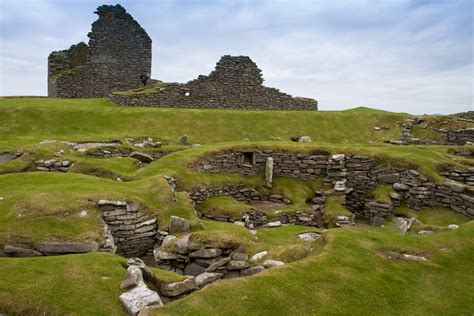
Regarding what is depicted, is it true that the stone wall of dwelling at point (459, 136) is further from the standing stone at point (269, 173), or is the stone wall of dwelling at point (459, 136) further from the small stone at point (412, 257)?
the small stone at point (412, 257)

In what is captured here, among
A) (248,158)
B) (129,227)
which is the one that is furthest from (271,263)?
(248,158)

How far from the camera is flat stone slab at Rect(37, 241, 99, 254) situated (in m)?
12.0

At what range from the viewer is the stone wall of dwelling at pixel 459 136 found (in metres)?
32.7

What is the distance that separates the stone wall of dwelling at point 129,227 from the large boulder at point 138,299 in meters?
5.70

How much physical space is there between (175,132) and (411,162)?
727 inches

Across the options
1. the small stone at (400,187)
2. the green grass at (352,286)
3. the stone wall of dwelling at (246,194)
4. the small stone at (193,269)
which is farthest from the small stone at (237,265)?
the small stone at (400,187)

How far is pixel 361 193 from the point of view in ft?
79.9

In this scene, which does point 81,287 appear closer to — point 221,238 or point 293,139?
point 221,238

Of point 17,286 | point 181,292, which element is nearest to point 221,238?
point 181,292

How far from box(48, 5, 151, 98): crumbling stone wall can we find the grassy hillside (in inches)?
286

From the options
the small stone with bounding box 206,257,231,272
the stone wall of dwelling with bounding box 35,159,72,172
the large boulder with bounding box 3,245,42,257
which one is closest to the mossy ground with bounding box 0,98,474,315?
the large boulder with bounding box 3,245,42,257

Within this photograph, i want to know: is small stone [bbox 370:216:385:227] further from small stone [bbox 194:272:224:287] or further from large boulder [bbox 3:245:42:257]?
large boulder [bbox 3:245:42:257]

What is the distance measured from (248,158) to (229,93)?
52.3 feet

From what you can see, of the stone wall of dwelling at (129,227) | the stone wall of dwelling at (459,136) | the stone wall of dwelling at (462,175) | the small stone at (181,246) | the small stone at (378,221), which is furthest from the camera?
the stone wall of dwelling at (459,136)
